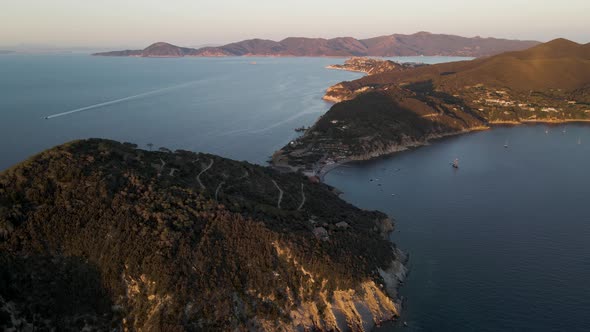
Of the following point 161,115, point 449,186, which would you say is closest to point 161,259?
point 449,186

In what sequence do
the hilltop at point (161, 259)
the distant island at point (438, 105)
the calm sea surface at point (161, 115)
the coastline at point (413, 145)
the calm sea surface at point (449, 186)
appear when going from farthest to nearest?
1. the calm sea surface at point (161, 115)
2. the distant island at point (438, 105)
3. the coastline at point (413, 145)
4. the calm sea surface at point (449, 186)
5. the hilltop at point (161, 259)

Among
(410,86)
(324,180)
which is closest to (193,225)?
(324,180)

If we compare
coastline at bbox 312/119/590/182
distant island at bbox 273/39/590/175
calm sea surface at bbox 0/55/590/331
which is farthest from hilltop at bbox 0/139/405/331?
distant island at bbox 273/39/590/175

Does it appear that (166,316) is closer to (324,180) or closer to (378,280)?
(378,280)

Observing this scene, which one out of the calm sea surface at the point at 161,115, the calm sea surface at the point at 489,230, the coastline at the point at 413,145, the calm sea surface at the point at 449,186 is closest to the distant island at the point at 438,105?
the coastline at the point at 413,145

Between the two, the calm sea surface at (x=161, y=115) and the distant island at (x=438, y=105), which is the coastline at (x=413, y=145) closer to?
the distant island at (x=438, y=105)

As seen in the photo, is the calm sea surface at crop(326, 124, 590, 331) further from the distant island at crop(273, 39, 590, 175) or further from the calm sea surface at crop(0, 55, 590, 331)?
the distant island at crop(273, 39, 590, 175)
